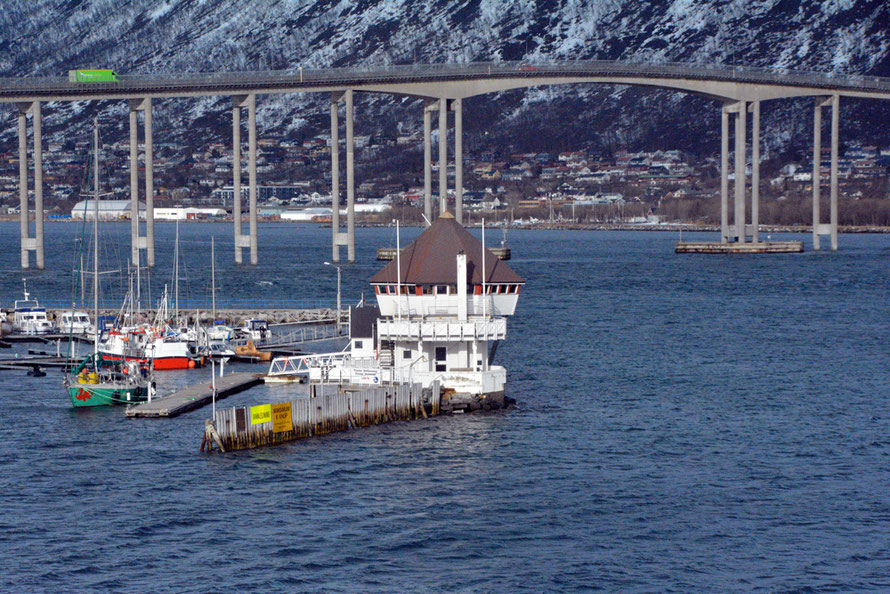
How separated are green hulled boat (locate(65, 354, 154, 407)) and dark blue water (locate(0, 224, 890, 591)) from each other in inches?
40.7

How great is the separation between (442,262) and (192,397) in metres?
9.93

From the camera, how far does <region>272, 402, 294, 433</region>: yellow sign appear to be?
4422 cm

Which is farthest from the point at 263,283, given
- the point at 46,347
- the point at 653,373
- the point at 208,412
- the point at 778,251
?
the point at 778,251

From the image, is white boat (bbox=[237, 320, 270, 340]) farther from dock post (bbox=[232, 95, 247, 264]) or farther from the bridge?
dock post (bbox=[232, 95, 247, 264])

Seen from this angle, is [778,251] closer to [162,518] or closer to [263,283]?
[263,283]

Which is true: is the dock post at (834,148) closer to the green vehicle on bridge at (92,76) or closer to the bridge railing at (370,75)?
the bridge railing at (370,75)

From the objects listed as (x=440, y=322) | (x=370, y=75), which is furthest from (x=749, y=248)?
(x=440, y=322)

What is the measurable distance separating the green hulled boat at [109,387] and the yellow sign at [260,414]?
9.39m

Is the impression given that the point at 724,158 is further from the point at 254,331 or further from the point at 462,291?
the point at 462,291

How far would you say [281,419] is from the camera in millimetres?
44375

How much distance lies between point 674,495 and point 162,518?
13.0m

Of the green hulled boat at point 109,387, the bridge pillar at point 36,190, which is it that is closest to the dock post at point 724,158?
the bridge pillar at point 36,190

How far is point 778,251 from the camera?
530 feet

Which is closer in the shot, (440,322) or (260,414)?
(260,414)
